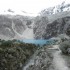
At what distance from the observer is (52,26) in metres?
169

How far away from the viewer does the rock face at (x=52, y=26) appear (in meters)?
155

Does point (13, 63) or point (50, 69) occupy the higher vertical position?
point (50, 69)

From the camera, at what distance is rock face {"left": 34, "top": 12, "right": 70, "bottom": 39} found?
6113 inches

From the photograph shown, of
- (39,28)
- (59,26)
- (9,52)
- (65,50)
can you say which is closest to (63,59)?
(65,50)

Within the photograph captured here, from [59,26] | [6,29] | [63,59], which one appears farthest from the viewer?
[6,29]

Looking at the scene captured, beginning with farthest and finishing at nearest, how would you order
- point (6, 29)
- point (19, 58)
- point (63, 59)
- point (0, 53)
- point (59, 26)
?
point (6, 29) → point (59, 26) → point (19, 58) → point (0, 53) → point (63, 59)

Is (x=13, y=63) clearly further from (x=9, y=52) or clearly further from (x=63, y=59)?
(x=63, y=59)

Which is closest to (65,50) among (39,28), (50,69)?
(50,69)

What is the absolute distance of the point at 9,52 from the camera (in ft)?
152

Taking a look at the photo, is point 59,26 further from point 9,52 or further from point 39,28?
point 9,52

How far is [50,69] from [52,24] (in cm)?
14814

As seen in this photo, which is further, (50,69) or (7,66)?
(7,66)

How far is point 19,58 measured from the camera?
49719 mm

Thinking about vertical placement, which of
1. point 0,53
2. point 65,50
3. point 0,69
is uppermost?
point 65,50
